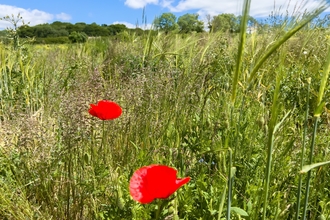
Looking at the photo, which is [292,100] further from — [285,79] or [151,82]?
[151,82]

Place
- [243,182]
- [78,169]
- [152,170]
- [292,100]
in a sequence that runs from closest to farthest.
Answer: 1. [152,170]
2. [243,182]
3. [78,169]
4. [292,100]

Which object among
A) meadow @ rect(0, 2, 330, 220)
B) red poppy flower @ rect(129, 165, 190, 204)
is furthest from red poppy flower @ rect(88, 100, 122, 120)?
red poppy flower @ rect(129, 165, 190, 204)

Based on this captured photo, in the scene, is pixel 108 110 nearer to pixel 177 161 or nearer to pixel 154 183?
pixel 177 161

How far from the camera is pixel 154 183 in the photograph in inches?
25.1

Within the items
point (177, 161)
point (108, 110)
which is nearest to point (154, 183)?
point (108, 110)

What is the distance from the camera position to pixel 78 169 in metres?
1.39

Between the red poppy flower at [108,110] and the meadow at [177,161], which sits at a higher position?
the red poppy flower at [108,110]

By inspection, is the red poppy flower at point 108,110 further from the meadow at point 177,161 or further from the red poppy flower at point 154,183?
the red poppy flower at point 154,183

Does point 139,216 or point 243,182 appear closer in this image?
point 139,216

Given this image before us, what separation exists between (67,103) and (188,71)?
0.89m

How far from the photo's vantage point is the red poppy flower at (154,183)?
607 mm

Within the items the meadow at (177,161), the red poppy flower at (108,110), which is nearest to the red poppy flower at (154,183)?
the meadow at (177,161)

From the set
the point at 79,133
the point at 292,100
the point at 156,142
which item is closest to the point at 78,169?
the point at 79,133

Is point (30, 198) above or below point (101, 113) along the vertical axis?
below
